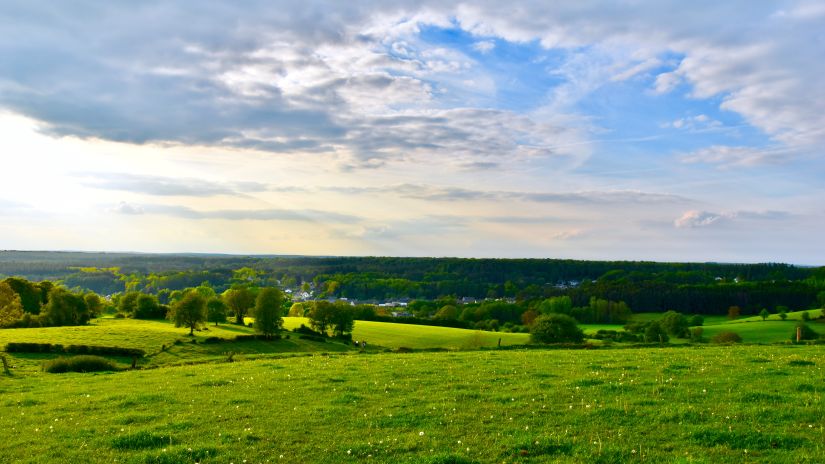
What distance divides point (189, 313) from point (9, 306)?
30.9 metres

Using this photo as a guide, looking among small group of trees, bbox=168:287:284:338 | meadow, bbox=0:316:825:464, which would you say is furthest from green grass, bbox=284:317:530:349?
meadow, bbox=0:316:825:464

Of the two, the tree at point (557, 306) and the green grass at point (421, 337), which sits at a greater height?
the tree at point (557, 306)

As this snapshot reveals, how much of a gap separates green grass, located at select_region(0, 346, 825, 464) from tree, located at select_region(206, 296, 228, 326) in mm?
68415

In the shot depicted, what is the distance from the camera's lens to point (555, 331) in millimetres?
71688

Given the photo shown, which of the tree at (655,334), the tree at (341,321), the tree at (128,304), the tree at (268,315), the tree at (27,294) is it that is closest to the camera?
the tree at (268,315)

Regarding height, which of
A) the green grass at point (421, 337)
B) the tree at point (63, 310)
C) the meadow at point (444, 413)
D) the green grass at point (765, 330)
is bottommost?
the green grass at point (421, 337)

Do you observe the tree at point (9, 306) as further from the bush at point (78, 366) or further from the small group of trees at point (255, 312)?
the bush at point (78, 366)

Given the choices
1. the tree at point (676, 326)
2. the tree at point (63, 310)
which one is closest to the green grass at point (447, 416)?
the tree at point (63, 310)

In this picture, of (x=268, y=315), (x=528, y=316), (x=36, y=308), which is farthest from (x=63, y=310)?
(x=528, y=316)

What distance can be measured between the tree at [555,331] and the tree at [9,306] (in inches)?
2945

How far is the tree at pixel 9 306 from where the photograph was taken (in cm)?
7834

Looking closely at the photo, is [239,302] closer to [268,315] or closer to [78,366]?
[268,315]

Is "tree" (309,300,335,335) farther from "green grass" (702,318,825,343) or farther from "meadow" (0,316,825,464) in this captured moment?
"green grass" (702,318,825,343)

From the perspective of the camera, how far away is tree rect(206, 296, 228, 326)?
90375mm
